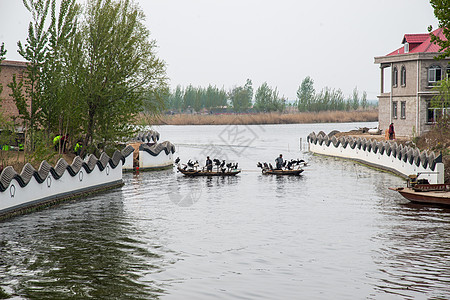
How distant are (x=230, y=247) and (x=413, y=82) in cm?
3788

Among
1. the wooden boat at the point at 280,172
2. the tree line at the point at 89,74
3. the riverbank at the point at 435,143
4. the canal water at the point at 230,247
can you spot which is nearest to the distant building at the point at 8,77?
the tree line at the point at 89,74

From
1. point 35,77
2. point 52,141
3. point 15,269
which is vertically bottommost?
point 15,269

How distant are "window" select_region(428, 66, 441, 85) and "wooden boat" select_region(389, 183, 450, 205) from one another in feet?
83.8

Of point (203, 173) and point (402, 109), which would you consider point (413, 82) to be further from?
point (203, 173)

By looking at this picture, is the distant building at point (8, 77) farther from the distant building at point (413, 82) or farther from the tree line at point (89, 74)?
the distant building at point (413, 82)

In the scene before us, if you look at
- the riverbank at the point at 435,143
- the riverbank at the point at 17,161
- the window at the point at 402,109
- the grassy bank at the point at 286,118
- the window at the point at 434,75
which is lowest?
the riverbank at the point at 17,161

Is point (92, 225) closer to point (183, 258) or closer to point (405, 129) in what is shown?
point (183, 258)

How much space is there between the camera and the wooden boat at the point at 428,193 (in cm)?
2738

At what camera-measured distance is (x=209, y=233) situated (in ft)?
74.9

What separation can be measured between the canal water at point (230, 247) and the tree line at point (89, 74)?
5.65 m

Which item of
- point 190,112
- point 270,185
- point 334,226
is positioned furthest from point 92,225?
point 190,112

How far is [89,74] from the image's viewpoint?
3709 centimetres

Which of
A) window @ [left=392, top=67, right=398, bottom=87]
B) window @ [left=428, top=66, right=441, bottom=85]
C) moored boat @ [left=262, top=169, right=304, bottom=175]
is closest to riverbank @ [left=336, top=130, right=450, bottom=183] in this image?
window @ [left=428, top=66, right=441, bottom=85]

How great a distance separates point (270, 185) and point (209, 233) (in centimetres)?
1507
